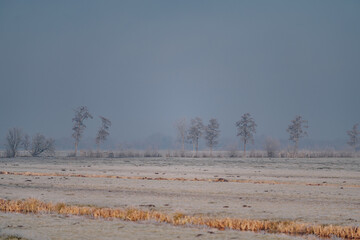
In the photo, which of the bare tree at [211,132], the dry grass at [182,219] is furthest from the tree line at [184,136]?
the dry grass at [182,219]

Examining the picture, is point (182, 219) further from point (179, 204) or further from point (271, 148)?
point (271, 148)

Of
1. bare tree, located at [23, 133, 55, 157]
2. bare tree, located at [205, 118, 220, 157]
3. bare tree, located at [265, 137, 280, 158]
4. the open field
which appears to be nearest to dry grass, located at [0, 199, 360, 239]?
the open field

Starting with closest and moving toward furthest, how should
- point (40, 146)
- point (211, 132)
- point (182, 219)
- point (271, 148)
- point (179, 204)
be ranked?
point (182, 219), point (179, 204), point (271, 148), point (40, 146), point (211, 132)

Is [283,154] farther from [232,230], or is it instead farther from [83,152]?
[232,230]

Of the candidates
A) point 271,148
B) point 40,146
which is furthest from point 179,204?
point 40,146

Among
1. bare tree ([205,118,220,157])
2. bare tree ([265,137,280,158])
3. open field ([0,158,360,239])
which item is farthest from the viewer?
bare tree ([205,118,220,157])

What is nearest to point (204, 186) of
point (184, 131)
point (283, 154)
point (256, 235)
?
point (256, 235)

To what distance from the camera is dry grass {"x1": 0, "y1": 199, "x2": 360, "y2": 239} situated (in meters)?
15.3

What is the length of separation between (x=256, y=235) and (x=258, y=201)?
828cm

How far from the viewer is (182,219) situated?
1720 cm

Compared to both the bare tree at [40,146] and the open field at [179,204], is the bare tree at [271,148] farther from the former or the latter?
the open field at [179,204]

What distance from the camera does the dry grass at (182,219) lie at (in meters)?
15.3

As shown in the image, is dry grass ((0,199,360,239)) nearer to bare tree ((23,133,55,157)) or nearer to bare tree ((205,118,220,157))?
bare tree ((23,133,55,157))

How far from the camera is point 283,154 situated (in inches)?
3206
